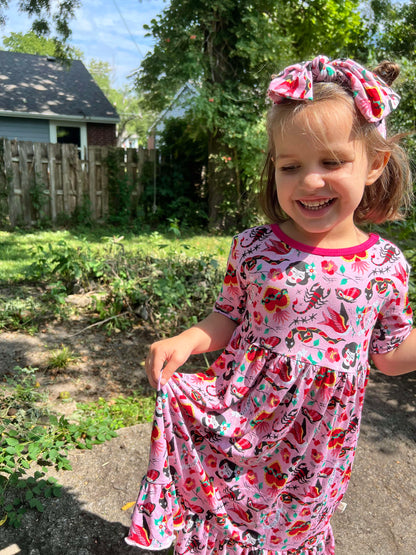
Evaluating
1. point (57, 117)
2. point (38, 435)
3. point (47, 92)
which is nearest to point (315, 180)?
point (38, 435)

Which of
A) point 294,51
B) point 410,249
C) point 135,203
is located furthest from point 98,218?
point 410,249

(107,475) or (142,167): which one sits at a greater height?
(142,167)

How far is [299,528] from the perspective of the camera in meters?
1.42

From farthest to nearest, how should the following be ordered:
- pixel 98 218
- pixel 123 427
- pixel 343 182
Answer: pixel 98 218, pixel 123 427, pixel 343 182

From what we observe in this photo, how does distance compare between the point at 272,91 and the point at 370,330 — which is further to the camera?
the point at 370,330

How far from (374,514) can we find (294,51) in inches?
374

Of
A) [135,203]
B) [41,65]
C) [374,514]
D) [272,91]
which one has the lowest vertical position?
[374,514]

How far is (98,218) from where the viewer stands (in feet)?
31.3

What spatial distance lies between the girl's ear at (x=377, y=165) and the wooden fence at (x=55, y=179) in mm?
8356

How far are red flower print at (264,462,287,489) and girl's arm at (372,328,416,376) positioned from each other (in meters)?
0.45

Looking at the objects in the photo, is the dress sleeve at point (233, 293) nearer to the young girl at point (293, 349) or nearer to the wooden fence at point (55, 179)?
the young girl at point (293, 349)

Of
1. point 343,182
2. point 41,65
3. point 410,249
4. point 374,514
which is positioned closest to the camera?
point 343,182

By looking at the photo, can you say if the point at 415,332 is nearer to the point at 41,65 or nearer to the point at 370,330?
the point at 370,330

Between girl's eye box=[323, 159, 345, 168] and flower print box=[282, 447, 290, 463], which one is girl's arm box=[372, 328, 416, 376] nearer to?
flower print box=[282, 447, 290, 463]
